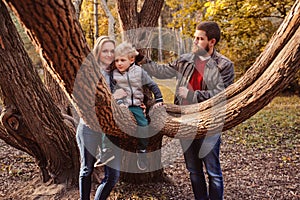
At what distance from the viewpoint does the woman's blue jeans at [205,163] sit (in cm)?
284

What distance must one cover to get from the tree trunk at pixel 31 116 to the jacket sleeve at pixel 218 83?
162 cm

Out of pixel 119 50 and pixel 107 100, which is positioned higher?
pixel 119 50

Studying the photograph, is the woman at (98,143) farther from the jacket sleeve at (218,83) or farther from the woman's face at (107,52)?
the jacket sleeve at (218,83)

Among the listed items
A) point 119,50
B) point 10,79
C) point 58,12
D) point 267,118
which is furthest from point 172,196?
point 267,118

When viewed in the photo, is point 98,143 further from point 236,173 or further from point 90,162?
point 236,173

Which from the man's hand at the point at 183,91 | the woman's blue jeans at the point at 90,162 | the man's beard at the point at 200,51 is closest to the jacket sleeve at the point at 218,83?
the man's hand at the point at 183,91

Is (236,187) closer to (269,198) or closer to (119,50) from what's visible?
(269,198)

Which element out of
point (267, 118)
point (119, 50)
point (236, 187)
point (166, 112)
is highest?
point (119, 50)

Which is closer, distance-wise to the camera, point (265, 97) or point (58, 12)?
point (58, 12)

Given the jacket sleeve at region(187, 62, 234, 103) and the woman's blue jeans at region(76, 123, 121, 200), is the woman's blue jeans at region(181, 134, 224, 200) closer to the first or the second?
the jacket sleeve at region(187, 62, 234, 103)

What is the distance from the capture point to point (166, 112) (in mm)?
3104

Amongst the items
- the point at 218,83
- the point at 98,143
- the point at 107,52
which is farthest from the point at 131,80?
the point at 218,83

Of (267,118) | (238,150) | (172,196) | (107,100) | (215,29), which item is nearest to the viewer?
(107,100)

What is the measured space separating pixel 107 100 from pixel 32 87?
1.41 m
